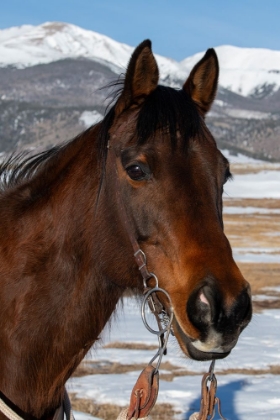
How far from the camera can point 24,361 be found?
3.28 m

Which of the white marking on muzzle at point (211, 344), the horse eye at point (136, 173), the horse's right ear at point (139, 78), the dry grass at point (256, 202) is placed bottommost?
the dry grass at point (256, 202)

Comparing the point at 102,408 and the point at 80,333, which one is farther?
the point at 102,408

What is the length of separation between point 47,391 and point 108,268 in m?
0.75

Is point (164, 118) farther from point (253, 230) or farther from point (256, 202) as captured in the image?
point (256, 202)

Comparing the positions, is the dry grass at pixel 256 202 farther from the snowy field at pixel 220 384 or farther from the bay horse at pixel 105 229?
the bay horse at pixel 105 229

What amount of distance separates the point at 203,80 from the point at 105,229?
112 cm

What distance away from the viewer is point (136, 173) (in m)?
3.10

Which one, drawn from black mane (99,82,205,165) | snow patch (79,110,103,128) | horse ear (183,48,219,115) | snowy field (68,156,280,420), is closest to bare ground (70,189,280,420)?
snowy field (68,156,280,420)

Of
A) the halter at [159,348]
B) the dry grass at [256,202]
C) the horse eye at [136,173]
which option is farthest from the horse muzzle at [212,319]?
the dry grass at [256,202]

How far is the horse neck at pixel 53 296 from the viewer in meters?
3.29

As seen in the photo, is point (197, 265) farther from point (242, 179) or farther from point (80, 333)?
point (242, 179)

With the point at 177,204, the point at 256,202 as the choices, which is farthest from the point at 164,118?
the point at 256,202

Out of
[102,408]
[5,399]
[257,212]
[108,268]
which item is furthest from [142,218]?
[257,212]

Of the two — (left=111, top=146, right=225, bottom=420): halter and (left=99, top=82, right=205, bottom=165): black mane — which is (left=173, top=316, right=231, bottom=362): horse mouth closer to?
(left=111, top=146, right=225, bottom=420): halter
